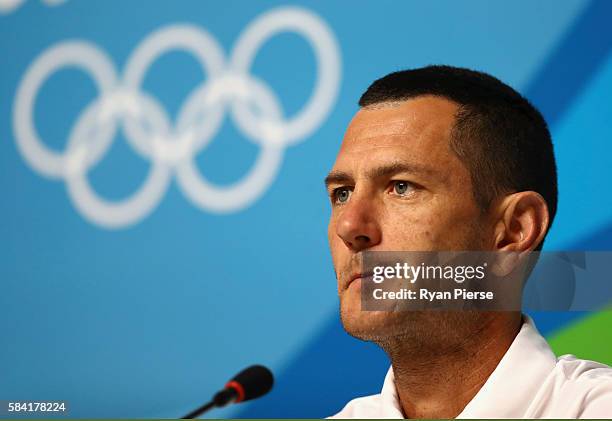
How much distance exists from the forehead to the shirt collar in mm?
469

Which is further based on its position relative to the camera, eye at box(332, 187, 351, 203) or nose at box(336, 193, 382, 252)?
eye at box(332, 187, 351, 203)

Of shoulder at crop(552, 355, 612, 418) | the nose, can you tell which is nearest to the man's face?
the nose

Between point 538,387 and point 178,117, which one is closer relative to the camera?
point 538,387

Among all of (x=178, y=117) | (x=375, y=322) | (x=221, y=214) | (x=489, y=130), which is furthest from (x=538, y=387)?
(x=178, y=117)

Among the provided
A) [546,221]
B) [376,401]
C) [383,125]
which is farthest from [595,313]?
[383,125]

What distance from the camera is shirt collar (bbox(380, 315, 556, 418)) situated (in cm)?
174

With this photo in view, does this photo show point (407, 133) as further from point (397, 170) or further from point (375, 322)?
point (375, 322)

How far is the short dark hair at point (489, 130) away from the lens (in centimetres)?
189

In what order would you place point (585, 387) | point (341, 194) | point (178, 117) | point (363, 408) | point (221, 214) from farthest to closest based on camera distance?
point (178, 117) < point (221, 214) < point (363, 408) < point (341, 194) < point (585, 387)

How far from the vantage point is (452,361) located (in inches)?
73.7

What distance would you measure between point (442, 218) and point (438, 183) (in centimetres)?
8

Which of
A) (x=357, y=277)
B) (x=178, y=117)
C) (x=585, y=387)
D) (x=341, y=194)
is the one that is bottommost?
(x=585, y=387)

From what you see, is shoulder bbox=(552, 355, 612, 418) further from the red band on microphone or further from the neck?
the red band on microphone

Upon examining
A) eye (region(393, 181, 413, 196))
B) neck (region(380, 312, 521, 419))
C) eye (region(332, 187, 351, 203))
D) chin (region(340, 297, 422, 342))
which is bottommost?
neck (region(380, 312, 521, 419))
